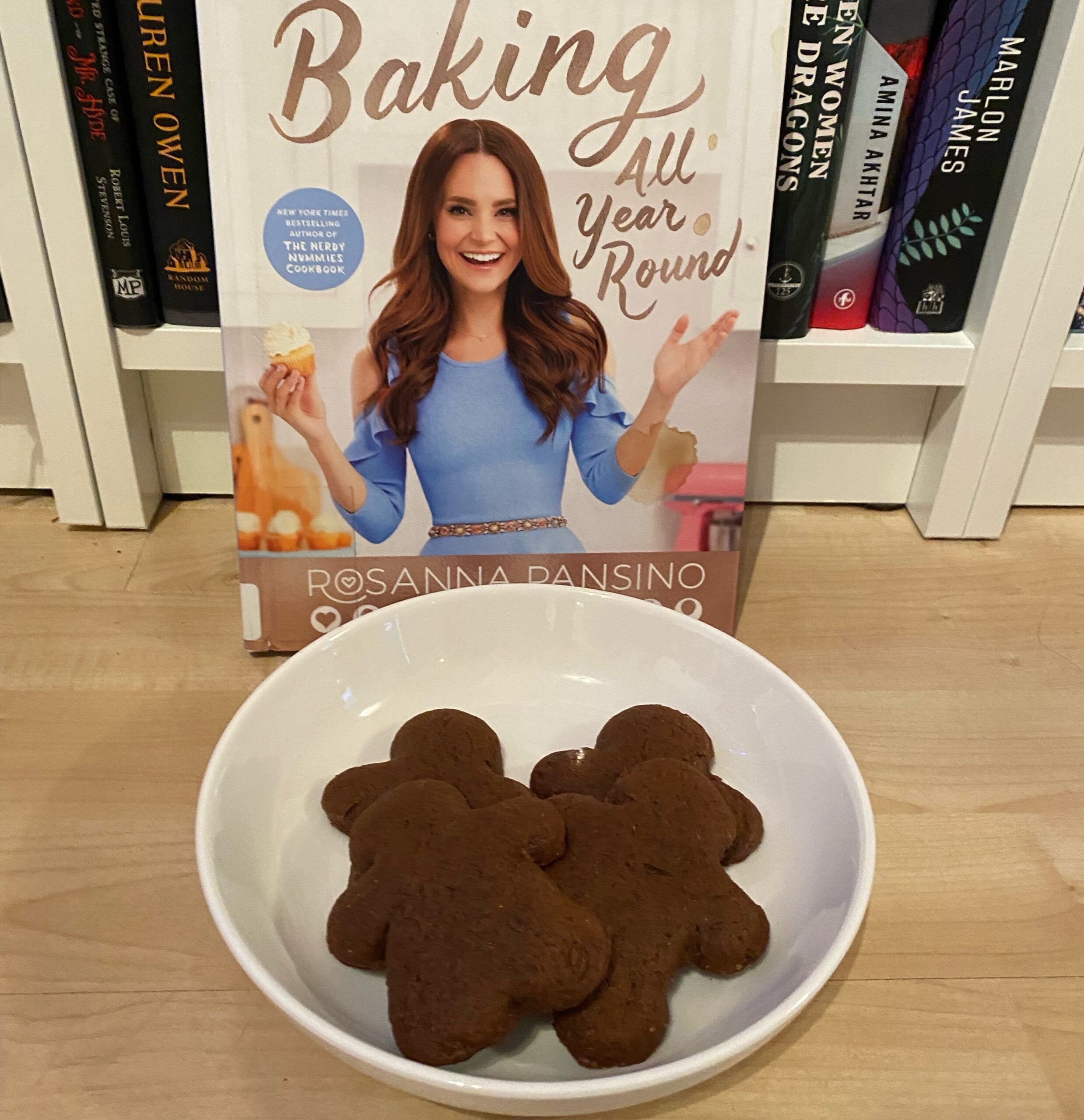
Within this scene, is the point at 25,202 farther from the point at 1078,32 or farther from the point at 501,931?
the point at 1078,32

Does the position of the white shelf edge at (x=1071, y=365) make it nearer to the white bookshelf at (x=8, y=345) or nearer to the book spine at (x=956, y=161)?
the book spine at (x=956, y=161)

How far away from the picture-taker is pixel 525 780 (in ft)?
1.89

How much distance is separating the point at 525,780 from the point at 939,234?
451 mm

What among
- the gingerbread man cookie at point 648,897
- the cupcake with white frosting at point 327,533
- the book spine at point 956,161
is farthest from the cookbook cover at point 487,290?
the gingerbread man cookie at point 648,897

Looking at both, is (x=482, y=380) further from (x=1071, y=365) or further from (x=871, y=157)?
(x=1071, y=365)

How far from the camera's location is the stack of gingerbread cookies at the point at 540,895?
412mm

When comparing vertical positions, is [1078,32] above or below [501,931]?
above

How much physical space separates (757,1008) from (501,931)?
0.12 m

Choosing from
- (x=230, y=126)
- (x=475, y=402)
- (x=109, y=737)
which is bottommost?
(x=109, y=737)

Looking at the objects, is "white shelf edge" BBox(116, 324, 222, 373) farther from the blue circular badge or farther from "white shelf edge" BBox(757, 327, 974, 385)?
"white shelf edge" BBox(757, 327, 974, 385)

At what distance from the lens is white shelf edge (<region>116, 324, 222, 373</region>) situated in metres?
0.69

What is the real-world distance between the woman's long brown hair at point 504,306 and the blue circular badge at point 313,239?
2 cm

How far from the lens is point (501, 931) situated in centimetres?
42

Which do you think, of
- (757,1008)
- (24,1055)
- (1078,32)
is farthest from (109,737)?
(1078,32)
